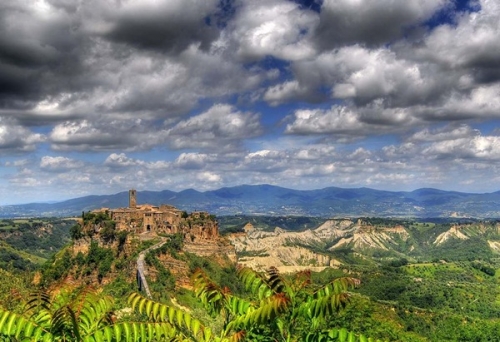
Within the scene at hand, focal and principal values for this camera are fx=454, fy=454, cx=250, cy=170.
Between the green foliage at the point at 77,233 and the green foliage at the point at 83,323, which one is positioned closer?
the green foliage at the point at 83,323

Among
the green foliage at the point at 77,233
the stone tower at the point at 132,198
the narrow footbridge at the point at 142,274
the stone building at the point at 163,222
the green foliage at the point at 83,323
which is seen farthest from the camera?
the stone tower at the point at 132,198

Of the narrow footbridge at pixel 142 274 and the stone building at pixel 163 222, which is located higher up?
the stone building at pixel 163 222

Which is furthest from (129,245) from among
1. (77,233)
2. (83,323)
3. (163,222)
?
(83,323)

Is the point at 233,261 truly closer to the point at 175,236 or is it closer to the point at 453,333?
the point at 175,236

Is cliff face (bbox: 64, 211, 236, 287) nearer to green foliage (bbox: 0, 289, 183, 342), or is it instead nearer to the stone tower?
the stone tower

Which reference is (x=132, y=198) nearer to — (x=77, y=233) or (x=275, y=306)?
(x=77, y=233)

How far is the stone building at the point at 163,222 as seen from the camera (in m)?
115

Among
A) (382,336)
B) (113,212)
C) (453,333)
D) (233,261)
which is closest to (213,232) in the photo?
(233,261)

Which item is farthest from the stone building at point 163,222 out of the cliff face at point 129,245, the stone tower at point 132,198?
the stone tower at point 132,198

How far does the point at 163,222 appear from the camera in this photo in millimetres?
121812

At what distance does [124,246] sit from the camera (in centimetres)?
10119

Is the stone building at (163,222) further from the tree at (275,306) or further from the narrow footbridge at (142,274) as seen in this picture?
the tree at (275,306)

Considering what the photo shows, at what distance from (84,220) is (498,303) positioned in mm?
149891

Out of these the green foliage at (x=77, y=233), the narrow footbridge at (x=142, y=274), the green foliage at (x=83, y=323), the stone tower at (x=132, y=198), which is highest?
the stone tower at (x=132, y=198)
